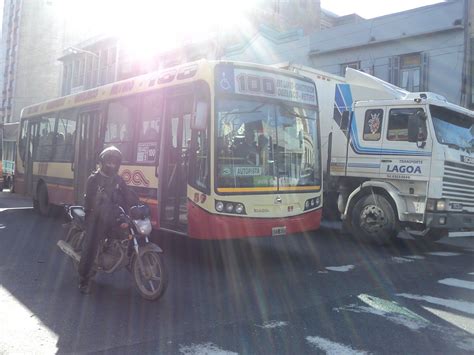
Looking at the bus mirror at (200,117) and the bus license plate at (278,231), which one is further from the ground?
the bus mirror at (200,117)

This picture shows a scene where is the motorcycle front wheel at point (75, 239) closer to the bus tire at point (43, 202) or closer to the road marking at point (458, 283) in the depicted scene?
the road marking at point (458, 283)

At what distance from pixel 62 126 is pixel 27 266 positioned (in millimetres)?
5608

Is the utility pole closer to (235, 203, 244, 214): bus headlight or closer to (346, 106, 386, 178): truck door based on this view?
(346, 106, 386, 178): truck door

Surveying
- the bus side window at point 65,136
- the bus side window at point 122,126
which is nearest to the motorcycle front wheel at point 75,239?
the bus side window at point 122,126

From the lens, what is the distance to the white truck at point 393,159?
29.5ft

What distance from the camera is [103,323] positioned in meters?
4.80

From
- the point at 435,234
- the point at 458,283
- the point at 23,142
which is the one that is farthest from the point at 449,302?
the point at 23,142

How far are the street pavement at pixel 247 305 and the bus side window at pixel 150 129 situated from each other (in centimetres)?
178

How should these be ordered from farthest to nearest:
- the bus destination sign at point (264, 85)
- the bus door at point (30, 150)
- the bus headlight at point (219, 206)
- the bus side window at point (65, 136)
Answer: the bus door at point (30, 150) → the bus side window at point (65, 136) → the bus destination sign at point (264, 85) → the bus headlight at point (219, 206)

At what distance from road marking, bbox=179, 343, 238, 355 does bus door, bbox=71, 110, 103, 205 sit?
658 cm

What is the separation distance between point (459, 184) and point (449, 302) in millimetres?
4073

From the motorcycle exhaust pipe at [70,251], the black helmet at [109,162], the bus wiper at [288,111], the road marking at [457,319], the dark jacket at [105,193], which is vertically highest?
the bus wiper at [288,111]

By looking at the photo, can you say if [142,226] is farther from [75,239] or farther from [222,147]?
[222,147]

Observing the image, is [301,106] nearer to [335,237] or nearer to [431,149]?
[431,149]
